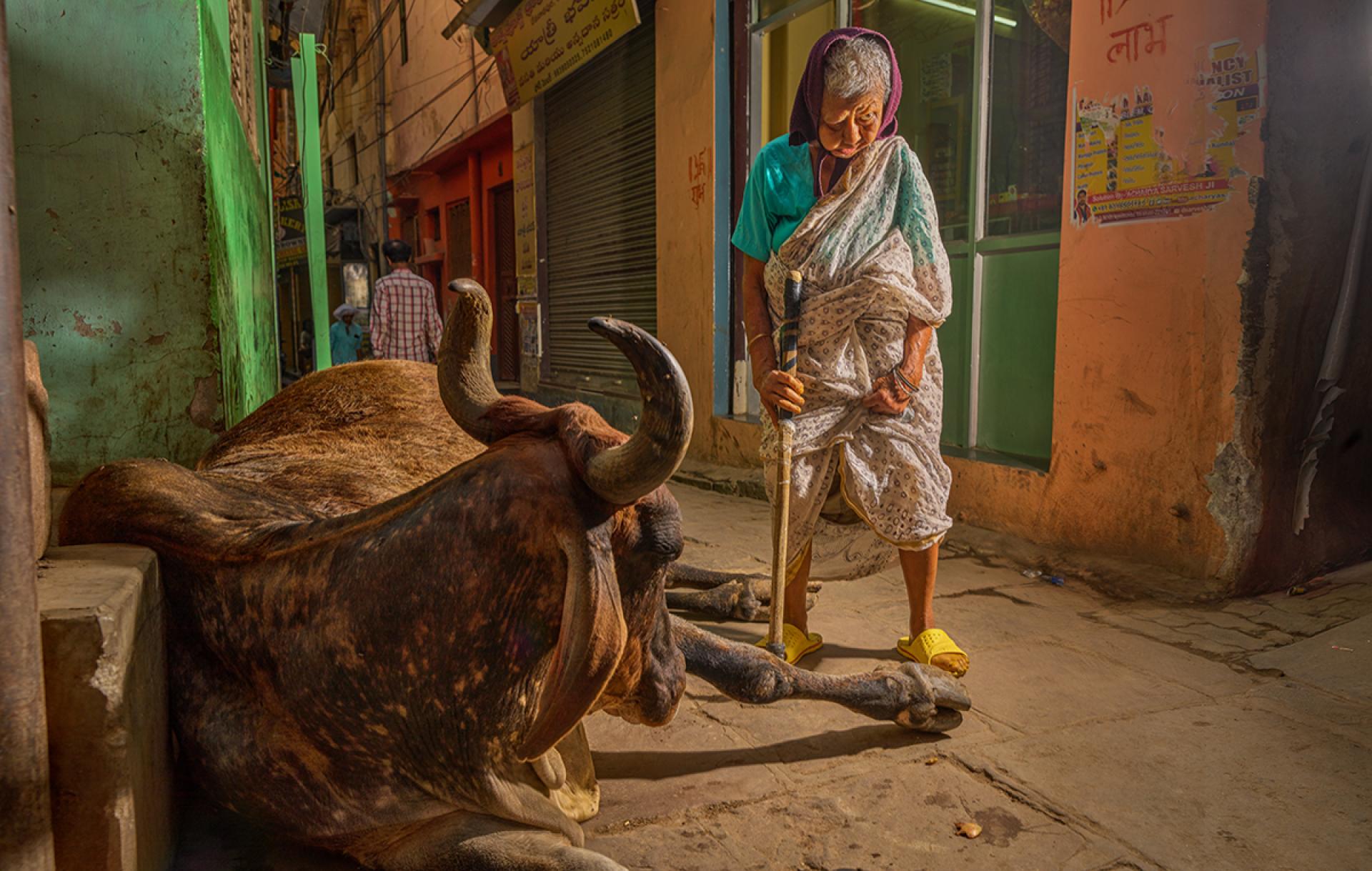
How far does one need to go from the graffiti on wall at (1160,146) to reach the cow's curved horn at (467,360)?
10.7 feet

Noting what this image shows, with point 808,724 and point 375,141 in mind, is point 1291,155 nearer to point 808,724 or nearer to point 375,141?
point 808,724

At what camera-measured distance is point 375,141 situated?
67.4 feet

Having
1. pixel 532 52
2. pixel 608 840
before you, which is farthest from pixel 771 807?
pixel 532 52

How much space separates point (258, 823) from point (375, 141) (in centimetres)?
2082

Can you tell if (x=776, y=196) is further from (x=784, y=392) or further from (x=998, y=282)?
(x=998, y=282)

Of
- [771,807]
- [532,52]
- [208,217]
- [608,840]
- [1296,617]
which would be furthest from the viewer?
[532,52]

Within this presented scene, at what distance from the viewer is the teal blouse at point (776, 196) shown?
10.1 ft

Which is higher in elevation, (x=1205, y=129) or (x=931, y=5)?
(x=931, y=5)

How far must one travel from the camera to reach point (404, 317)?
323 inches

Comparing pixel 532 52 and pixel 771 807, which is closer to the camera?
pixel 771 807

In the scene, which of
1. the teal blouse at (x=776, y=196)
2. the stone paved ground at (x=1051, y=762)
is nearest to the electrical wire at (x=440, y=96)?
the teal blouse at (x=776, y=196)

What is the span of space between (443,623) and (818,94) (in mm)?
2110

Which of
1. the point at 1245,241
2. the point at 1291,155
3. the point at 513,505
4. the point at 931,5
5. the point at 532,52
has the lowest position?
the point at 513,505

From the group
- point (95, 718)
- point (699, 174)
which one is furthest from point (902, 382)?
point (699, 174)
